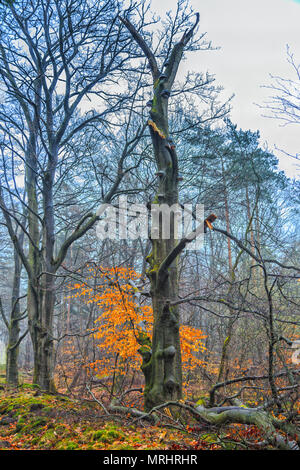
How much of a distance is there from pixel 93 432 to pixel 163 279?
2862 millimetres

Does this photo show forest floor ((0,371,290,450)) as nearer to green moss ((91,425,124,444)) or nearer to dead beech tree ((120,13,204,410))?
green moss ((91,425,124,444))

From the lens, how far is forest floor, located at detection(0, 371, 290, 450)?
3.53m

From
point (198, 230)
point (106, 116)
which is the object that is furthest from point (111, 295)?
point (106, 116)

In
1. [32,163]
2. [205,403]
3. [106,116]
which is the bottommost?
[205,403]

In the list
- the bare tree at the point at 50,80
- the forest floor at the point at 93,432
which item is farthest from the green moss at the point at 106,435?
the bare tree at the point at 50,80

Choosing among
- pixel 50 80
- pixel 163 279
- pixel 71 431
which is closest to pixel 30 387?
pixel 71 431

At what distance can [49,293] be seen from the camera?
7.72m

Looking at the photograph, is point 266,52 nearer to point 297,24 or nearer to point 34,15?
→ point 297,24

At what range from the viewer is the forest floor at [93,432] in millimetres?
3525

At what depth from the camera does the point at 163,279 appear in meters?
6.11

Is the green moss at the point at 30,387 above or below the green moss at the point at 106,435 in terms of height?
below

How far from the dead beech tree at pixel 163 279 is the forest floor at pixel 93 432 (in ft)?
2.77

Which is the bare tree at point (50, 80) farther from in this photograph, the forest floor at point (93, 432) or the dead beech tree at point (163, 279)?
the forest floor at point (93, 432)
